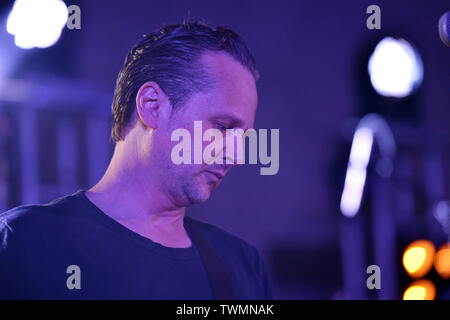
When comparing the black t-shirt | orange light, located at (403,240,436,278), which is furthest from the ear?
orange light, located at (403,240,436,278)

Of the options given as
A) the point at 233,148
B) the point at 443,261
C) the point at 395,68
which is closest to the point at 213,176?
the point at 233,148

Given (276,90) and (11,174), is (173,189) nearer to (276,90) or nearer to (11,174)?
(11,174)

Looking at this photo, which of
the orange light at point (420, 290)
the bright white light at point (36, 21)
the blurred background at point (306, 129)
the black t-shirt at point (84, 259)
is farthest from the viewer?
the orange light at point (420, 290)

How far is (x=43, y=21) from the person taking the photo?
2.40m

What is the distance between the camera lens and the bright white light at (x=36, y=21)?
2330 mm

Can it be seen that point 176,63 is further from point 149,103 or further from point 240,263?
point 240,263

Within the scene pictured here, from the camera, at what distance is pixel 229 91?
139cm

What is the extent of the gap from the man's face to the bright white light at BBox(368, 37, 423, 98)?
2.16 meters

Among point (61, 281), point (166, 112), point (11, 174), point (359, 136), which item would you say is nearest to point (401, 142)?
point (359, 136)

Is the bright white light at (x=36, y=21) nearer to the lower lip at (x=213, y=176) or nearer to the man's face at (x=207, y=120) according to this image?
the man's face at (x=207, y=120)

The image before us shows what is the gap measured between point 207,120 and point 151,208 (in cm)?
27

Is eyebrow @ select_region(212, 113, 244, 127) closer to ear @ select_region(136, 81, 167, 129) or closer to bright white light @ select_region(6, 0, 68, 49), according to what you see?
ear @ select_region(136, 81, 167, 129)

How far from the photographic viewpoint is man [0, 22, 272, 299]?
1246 mm

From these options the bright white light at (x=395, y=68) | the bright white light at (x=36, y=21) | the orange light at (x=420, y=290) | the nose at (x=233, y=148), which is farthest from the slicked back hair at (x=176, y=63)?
the orange light at (x=420, y=290)
